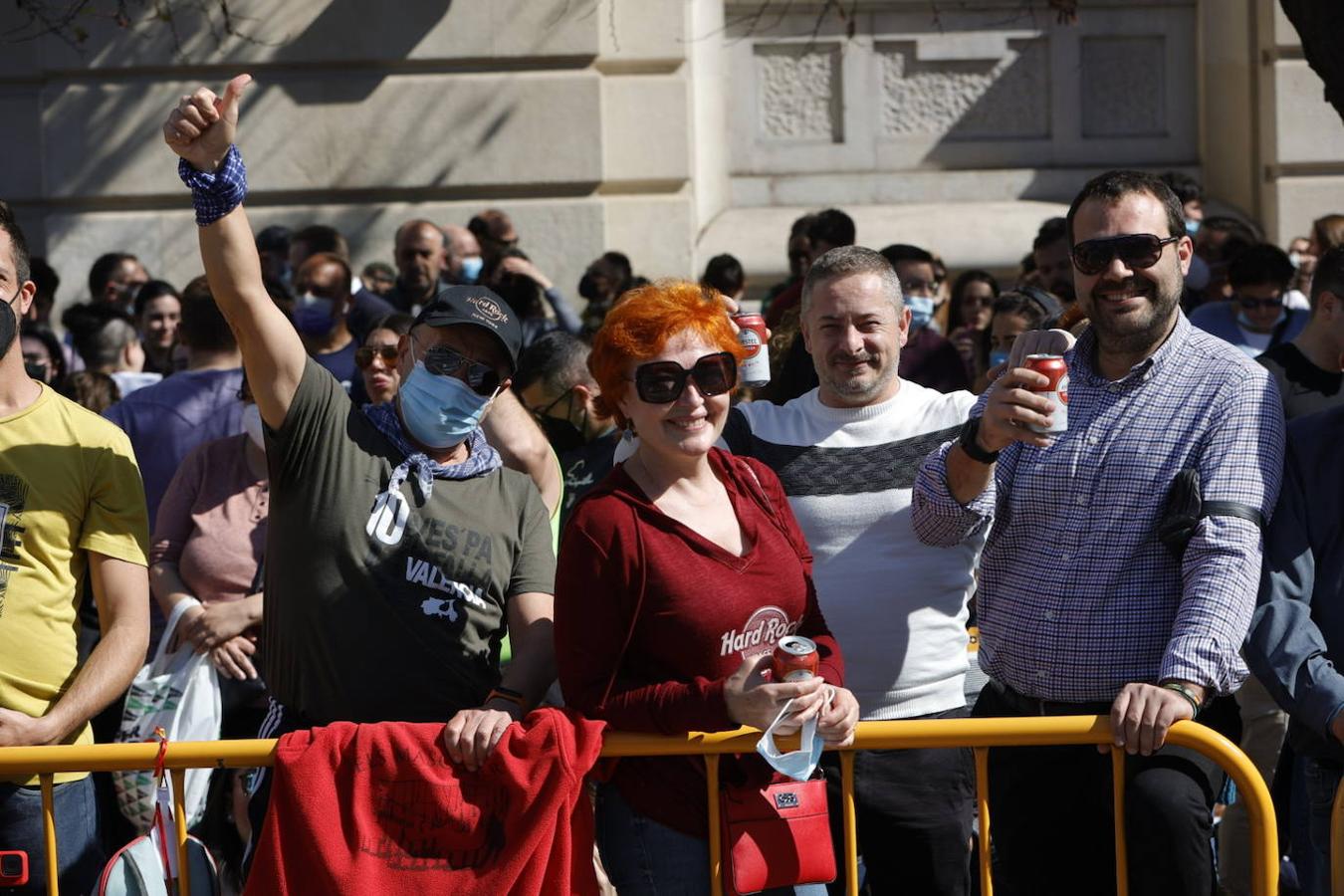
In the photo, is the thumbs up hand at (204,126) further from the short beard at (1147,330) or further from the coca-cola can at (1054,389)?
the short beard at (1147,330)

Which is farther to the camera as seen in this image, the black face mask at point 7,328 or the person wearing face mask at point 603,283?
the person wearing face mask at point 603,283

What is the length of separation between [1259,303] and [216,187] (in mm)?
5449

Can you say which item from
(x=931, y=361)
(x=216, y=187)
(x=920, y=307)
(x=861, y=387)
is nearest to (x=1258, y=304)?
(x=920, y=307)

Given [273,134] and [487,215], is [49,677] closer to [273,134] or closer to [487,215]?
[487,215]

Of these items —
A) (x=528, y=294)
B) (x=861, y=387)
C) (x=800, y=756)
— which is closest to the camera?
(x=800, y=756)

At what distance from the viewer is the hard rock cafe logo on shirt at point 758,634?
3570mm

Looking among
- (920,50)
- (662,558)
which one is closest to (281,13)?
(920,50)

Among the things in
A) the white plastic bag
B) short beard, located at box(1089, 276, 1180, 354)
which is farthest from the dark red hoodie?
the white plastic bag

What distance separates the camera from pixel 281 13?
32.9ft

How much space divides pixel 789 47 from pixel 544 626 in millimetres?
8031

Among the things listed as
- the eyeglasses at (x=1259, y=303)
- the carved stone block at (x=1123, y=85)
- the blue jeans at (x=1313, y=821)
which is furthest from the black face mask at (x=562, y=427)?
the carved stone block at (x=1123, y=85)

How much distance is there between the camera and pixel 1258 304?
7.66 metres

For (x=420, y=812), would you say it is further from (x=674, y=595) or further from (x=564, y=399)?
(x=564, y=399)

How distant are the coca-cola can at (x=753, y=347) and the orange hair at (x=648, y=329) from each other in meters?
0.60
